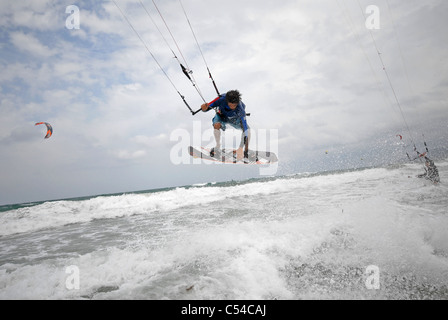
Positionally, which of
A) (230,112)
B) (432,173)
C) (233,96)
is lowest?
(432,173)

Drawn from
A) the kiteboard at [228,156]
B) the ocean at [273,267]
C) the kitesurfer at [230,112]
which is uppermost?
the kitesurfer at [230,112]

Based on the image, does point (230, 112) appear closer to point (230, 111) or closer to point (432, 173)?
point (230, 111)

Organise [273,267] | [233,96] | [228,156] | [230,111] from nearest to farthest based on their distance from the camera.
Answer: [273,267] < [233,96] < [230,111] < [228,156]

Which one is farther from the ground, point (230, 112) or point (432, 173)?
point (230, 112)

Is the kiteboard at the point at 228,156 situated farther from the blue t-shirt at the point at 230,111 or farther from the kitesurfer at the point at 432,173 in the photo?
the kitesurfer at the point at 432,173

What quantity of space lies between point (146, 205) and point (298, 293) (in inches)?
529

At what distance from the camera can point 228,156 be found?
10.8 m

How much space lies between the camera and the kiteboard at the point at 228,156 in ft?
34.3

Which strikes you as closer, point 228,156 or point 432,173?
point 432,173

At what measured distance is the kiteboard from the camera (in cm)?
1046

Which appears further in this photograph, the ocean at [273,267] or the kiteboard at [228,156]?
the kiteboard at [228,156]

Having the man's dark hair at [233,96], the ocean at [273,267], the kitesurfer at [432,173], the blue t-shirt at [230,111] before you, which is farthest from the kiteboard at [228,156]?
the kitesurfer at [432,173]

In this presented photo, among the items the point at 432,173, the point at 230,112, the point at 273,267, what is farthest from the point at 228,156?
the point at 432,173
